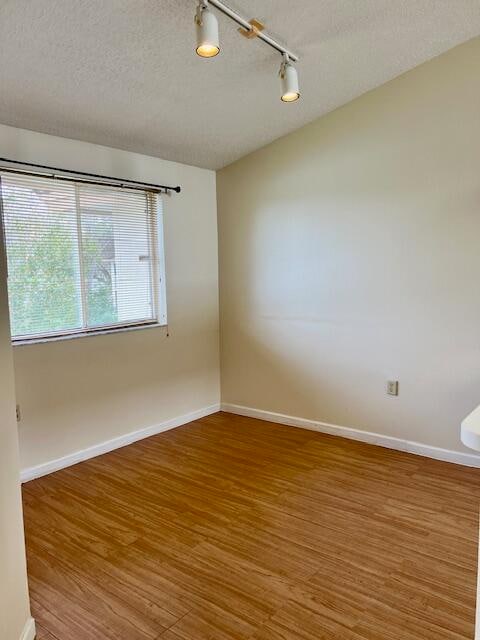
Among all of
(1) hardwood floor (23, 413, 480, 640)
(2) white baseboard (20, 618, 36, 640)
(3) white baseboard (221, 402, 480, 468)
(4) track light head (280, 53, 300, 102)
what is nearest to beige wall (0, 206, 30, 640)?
(2) white baseboard (20, 618, 36, 640)

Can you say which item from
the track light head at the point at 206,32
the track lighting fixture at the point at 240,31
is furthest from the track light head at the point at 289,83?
the track light head at the point at 206,32

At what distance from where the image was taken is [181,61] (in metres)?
2.48

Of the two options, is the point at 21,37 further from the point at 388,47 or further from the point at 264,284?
the point at 264,284

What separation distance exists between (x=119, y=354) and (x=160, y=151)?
5.28 ft

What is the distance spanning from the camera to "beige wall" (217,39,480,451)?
303 cm

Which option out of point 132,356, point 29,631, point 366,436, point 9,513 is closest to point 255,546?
point 29,631

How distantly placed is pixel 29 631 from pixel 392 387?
8.65 feet

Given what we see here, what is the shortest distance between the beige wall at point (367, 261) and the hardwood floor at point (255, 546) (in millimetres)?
488

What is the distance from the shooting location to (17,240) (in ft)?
9.36

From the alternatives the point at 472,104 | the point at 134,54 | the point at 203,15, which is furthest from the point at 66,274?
the point at 472,104

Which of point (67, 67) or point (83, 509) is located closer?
point (67, 67)

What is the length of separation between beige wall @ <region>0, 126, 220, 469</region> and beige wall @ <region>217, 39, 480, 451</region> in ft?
0.85

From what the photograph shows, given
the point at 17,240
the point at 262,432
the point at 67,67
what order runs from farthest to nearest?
the point at 262,432 < the point at 17,240 < the point at 67,67

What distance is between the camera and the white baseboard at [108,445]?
3043 mm
